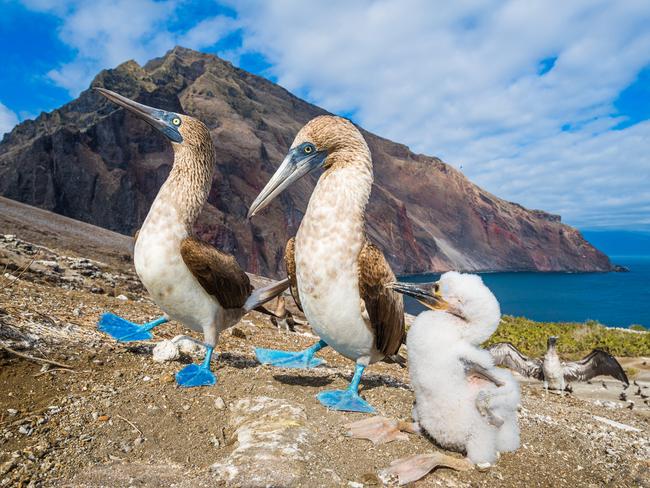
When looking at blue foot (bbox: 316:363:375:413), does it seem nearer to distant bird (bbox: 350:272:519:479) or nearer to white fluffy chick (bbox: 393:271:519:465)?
distant bird (bbox: 350:272:519:479)

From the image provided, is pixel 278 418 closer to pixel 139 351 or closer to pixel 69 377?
pixel 69 377

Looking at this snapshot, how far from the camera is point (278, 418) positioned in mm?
3152

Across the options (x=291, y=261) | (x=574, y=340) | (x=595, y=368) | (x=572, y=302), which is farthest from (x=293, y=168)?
(x=572, y=302)

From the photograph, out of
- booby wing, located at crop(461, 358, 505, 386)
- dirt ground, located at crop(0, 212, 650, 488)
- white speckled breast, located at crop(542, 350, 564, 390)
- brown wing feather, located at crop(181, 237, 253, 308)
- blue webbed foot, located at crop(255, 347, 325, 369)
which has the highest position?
brown wing feather, located at crop(181, 237, 253, 308)

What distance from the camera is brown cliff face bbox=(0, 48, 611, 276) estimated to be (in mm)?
47781

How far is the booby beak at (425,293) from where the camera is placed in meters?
3.25

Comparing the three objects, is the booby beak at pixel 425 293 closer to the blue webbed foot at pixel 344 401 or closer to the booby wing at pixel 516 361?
the blue webbed foot at pixel 344 401

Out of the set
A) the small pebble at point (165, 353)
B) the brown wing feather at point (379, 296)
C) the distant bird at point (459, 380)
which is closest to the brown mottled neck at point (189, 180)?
the small pebble at point (165, 353)

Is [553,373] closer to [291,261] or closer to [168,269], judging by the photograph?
[291,261]

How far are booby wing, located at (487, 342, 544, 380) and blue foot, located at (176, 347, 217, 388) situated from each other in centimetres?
601

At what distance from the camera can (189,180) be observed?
4195 mm

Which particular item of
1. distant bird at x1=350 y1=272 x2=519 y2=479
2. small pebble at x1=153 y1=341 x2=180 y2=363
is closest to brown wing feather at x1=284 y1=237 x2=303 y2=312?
distant bird at x1=350 y1=272 x2=519 y2=479

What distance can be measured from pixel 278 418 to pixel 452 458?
48.9 inches

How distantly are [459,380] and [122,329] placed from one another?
3.34 meters
